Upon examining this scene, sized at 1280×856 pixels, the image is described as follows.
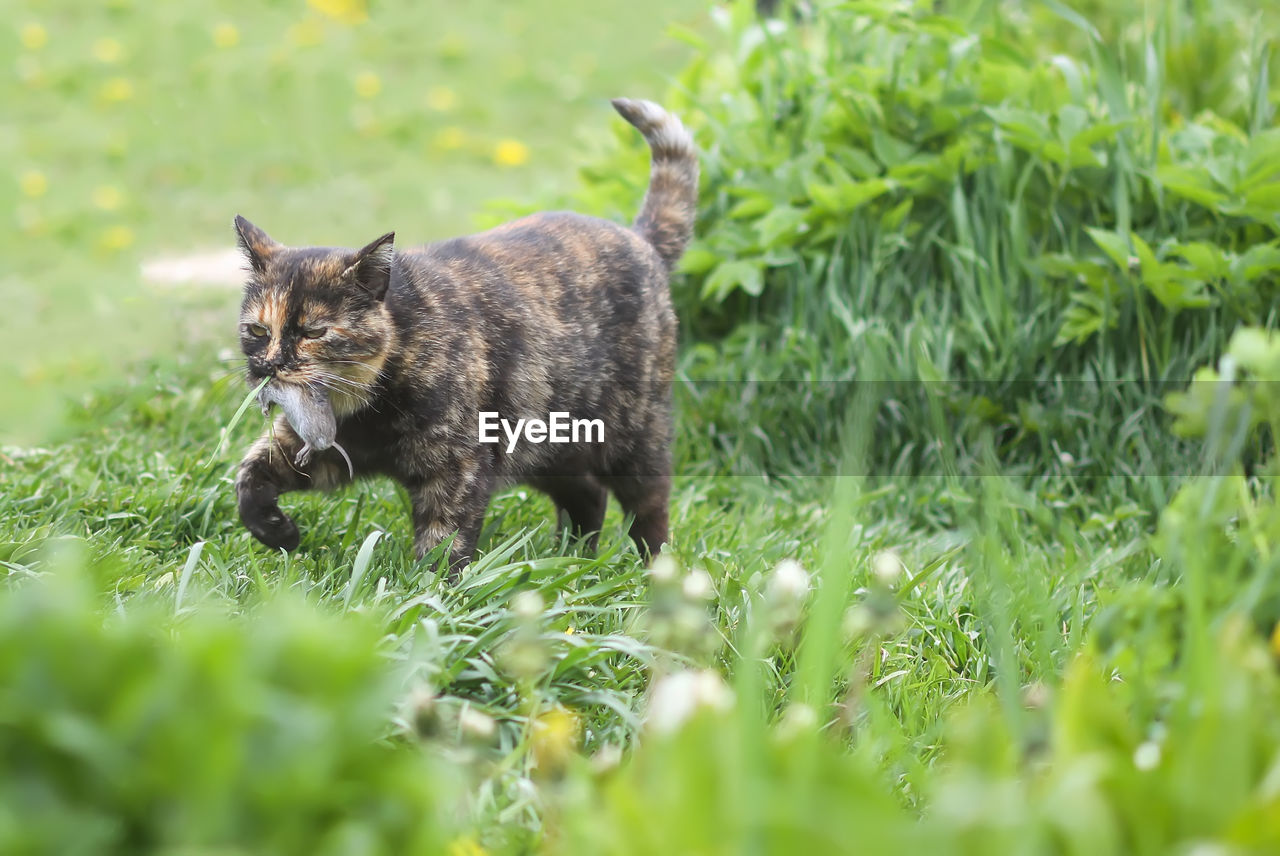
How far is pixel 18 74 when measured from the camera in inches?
345

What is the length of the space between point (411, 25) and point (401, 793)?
32.7 ft

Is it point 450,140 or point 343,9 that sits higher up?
point 343,9

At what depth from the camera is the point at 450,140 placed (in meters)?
8.23

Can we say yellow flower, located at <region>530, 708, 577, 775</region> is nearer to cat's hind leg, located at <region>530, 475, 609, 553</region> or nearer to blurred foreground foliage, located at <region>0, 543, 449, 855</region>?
blurred foreground foliage, located at <region>0, 543, 449, 855</region>

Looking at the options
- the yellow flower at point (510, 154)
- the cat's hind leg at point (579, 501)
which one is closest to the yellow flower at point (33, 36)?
the yellow flower at point (510, 154)

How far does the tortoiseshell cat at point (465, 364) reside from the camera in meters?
2.65

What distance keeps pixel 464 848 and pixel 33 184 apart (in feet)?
23.0

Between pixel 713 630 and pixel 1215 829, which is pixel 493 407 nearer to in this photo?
pixel 713 630

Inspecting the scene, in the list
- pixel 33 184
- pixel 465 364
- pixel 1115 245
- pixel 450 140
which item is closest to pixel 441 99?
pixel 450 140

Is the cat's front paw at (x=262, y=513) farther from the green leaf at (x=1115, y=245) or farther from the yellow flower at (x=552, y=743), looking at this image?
the green leaf at (x=1115, y=245)

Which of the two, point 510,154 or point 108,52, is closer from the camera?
point 510,154

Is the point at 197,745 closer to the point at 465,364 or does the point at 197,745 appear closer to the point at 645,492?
the point at 465,364

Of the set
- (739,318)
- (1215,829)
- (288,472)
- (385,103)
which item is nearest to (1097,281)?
(739,318)

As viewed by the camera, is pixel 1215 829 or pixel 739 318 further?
pixel 739 318
